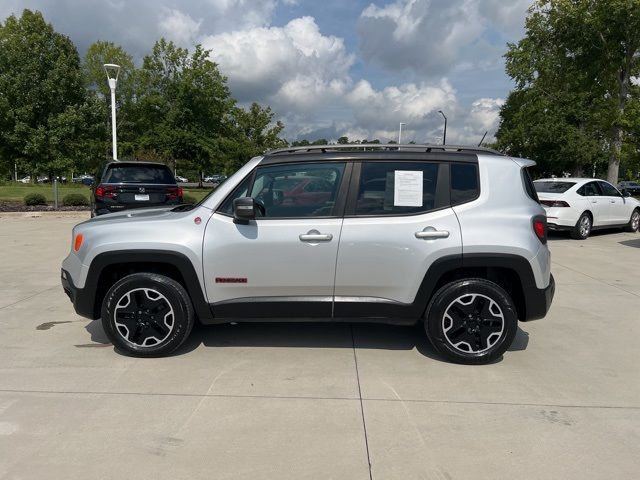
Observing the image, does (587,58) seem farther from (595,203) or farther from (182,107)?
(182,107)

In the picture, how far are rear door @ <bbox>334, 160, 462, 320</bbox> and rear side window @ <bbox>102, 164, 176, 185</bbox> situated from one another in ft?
22.9

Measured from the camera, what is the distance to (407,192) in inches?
162

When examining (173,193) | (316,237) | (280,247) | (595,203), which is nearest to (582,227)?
(595,203)

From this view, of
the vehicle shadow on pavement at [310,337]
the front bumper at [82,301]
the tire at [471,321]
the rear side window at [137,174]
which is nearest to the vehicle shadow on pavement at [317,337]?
the vehicle shadow on pavement at [310,337]

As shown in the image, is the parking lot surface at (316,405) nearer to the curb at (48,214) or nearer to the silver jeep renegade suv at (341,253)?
the silver jeep renegade suv at (341,253)

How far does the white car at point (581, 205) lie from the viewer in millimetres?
11898

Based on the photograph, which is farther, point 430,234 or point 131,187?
point 131,187

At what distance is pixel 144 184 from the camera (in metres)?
9.81

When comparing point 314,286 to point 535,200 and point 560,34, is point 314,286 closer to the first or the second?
point 535,200

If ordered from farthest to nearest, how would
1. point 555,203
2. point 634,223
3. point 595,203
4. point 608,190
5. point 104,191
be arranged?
point 634,223 → point 608,190 → point 595,203 → point 555,203 → point 104,191

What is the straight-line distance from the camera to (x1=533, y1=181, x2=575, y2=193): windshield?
40.2 ft

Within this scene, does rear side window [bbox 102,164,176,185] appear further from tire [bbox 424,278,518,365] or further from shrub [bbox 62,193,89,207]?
shrub [bbox 62,193,89,207]

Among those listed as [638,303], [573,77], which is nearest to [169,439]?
[638,303]

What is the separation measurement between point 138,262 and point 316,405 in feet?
6.42
